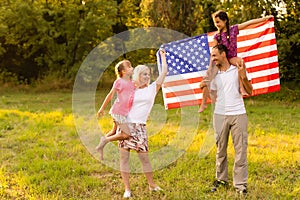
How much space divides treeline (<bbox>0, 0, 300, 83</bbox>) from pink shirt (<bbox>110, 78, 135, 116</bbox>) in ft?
43.1

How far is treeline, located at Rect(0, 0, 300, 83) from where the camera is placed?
Result: 17.8 m

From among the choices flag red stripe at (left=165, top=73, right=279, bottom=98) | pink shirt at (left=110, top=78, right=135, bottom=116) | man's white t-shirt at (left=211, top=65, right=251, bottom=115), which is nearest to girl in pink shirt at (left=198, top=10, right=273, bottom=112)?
man's white t-shirt at (left=211, top=65, right=251, bottom=115)

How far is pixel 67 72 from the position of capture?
21.6 metres

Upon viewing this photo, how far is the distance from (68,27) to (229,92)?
59.4 ft

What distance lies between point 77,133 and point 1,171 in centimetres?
289

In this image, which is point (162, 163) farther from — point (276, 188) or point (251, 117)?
point (251, 117)

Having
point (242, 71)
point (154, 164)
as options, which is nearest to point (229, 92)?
point (242, 71)

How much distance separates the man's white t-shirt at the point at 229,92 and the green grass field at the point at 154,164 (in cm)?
97

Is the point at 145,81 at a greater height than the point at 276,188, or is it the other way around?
the point at 145,81

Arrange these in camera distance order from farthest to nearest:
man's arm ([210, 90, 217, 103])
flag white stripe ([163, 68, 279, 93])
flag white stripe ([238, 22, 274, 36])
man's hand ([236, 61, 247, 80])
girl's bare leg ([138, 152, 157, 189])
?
flag white stripe ([238, 22, 274, 36])
flag white stripe ([163, 68, 279, 93])
man's arm ([210, 90, 217, 103])
girl's bare leg ([138, 152, 157, 189])
man's hand ([236, 61, 247, 80])

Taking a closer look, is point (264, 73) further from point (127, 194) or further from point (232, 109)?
point (127, 194)

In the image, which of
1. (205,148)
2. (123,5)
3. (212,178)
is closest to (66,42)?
(123,5)

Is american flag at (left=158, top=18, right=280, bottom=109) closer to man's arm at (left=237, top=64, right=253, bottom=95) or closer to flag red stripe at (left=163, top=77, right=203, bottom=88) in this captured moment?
Answer: flag red stripe at (left=163, top=77, right=203, bottom=88)

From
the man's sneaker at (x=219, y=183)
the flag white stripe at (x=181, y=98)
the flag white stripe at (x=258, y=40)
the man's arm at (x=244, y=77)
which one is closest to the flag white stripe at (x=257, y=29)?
the flag white stripe at (x=258, y=40)
